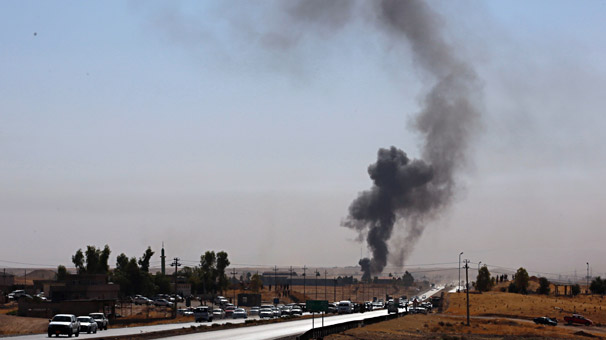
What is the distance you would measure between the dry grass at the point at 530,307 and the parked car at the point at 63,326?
9342 centimetres

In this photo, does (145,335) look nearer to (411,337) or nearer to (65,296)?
(411,337)

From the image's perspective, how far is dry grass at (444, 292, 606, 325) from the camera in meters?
140

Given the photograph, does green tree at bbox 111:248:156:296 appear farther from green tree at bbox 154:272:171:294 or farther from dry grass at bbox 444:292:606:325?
dry grass at bbox 444:292:606:325

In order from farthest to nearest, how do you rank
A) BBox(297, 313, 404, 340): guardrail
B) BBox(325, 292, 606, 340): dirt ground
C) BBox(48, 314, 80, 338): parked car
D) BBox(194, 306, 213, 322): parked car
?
BBox(194, 306, 213, 322): parked car, BBox(325, 292, 606, 340): dirt ground, BBox(48, 314, 80, 338): parked car, BBox(297, 313, 404, 340): guardrail

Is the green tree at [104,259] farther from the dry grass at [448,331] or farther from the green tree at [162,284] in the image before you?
the dry grass at [448,331]

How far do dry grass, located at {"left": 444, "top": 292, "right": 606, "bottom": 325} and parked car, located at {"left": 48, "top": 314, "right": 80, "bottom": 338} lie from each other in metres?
93.4

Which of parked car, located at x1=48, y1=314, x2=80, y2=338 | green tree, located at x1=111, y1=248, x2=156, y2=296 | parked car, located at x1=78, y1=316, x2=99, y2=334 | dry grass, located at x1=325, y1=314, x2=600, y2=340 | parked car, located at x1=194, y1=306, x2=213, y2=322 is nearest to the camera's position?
parked car, located at x1=48, y1=314, x2=80, y2=338

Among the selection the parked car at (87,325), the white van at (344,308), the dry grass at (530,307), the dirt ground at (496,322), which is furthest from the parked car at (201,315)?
the dry grass at (530,307)

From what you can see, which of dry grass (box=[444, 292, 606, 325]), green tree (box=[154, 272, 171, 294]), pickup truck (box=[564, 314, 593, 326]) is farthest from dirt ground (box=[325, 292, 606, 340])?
green tree (box=[154, 272, 171, 294])

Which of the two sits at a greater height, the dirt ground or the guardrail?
the guardrail

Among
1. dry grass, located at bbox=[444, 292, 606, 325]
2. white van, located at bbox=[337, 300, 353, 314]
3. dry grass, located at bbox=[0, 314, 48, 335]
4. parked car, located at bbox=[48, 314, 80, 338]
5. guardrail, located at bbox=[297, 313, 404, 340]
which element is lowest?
dry grass, located at bbox=[444, 292, 606, 325]

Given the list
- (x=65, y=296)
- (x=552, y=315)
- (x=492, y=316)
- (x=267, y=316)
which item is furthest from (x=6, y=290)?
(x=552, y=315)

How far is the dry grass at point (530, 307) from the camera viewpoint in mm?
140375

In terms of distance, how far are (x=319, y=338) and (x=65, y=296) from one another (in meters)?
71.9
